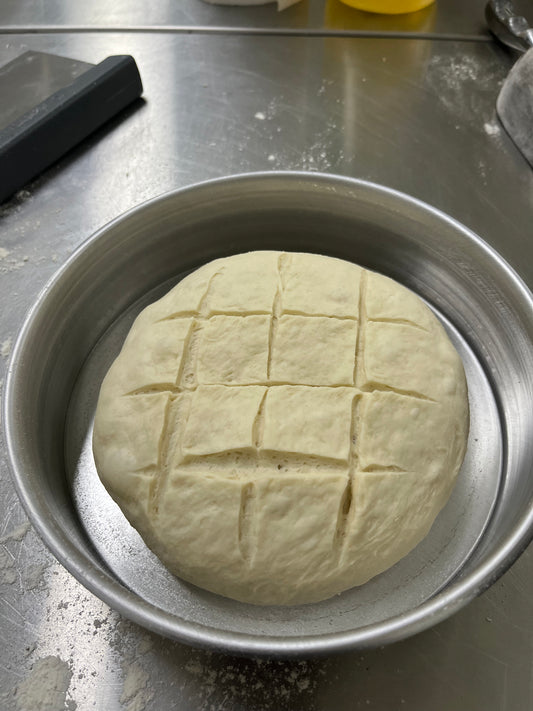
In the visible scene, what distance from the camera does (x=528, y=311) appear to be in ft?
3.84

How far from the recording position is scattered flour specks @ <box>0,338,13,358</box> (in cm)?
139

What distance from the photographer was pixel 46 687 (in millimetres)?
988

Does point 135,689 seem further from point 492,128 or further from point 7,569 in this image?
point 492,128

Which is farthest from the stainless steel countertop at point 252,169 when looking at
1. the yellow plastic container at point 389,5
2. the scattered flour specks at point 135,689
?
the yellow plastic container at point 389,5

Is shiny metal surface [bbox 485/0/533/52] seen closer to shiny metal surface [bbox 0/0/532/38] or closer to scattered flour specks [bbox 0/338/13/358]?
shiny metal surface [bbox 0/0/532/38]

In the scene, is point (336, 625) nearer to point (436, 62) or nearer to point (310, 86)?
point (310, 86)

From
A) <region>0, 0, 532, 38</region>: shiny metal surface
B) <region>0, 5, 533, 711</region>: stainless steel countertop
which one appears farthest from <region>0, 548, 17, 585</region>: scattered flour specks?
<region>0, 0, 532, 38</region>: shiny metal surface

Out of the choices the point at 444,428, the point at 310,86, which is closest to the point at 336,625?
the point at 444,428

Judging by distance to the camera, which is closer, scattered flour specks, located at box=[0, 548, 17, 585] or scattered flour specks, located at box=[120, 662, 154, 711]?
scattered flour specks, located at box=[120, 662, 154, 711]

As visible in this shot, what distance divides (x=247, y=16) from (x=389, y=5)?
548mm

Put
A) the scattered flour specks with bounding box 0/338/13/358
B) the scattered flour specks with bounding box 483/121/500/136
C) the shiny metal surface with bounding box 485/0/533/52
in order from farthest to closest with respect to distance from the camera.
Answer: the shiny metal surface with bounding box 485/0/533/52 → the scattered flour specks with bounding box 483/121/500/136 → the scattered flour specks with bounding box 0/338/13/358

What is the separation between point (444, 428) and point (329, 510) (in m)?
0.27

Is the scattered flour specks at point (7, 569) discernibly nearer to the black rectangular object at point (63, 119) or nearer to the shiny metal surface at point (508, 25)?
the black rectangular object at point (63, 119)

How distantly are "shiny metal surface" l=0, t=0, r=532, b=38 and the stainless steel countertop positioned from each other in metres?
0.02
